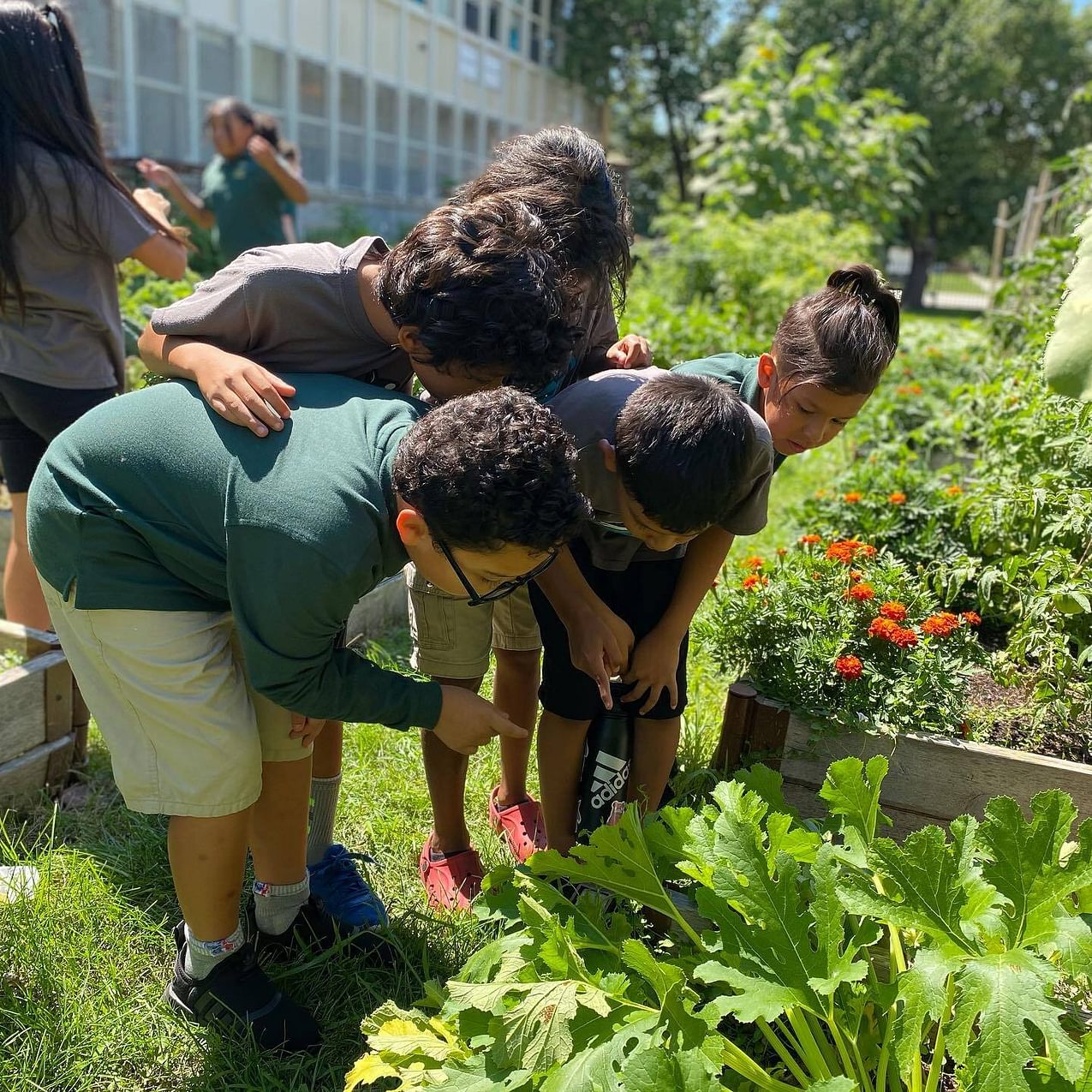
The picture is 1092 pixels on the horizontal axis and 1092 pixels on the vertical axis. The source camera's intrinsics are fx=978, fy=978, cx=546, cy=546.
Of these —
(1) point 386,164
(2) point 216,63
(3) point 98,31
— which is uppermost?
(3) point 98,31

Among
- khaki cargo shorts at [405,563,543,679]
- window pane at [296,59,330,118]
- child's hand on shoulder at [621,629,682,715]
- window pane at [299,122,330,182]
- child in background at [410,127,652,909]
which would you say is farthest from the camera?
window pane at [299,122,330,182]

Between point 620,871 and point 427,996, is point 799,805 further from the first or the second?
point 427,996

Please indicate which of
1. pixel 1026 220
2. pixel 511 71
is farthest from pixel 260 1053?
pixel 511 71

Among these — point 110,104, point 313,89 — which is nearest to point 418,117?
point 313,89

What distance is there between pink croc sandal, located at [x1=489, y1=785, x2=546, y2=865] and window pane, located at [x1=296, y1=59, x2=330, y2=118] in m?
14.5

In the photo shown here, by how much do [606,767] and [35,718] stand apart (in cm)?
146

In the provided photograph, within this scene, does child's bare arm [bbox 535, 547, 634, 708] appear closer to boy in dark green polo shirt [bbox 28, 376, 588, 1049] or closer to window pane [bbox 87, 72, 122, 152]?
boy in dark green polo shirt [bbox 28, 376, 588, 1049]

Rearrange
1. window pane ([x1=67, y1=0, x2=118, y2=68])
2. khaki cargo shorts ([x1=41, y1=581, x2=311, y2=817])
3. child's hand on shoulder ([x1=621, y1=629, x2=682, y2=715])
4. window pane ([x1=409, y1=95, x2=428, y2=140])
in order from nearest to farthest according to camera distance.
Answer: khaki cargo shorts ([x1=41, y1=581, x2=311, y2=817])
child's hand on shoulder ([x1=621, y1=629, x2=682, y2=715])
window pane ([x1=67, y1=0, x2=118, y2=68])
window pane ([x1=409, y1=95, x2=428, y2=140])

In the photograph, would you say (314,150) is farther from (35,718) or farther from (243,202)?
(35,718)

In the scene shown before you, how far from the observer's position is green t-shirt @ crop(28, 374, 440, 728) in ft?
4.88

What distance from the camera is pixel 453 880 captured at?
2.22m

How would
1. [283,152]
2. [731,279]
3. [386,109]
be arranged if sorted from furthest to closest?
1. [386,109]
2. [731,279]
3. [283,152]

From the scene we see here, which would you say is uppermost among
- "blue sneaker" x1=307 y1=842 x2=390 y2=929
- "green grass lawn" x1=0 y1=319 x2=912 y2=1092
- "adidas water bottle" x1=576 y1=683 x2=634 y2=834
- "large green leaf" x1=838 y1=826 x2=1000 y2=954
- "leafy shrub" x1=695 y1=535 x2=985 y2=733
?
"large green leaf" x1=838 y1=826 x2=1000 y2=954

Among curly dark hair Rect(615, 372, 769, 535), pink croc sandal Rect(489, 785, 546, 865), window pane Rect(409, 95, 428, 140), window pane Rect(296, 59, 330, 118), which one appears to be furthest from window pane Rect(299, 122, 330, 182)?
curly dark hair Rect(615, 372, 769, 535)
